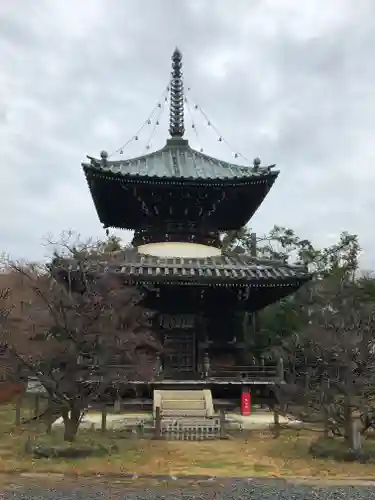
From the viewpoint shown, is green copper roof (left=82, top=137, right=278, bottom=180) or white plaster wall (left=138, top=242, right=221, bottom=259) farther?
white plaster wall (left=138, top=242, right=221, bottom=259)

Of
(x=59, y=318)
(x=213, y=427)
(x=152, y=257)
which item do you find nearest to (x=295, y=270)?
(x=152, y=257)

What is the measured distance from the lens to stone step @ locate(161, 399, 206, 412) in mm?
16812

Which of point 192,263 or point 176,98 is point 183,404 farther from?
point 176,98

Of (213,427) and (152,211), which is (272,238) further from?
(213,427)

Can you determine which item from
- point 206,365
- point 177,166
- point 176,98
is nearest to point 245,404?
point 206,365

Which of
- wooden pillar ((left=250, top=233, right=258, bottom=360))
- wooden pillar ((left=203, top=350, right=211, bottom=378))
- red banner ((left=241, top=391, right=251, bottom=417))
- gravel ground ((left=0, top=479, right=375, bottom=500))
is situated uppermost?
wooden pillar ((left=250, top=233, right=258, bottom=360))

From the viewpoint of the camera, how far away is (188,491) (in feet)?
Result: 27.9

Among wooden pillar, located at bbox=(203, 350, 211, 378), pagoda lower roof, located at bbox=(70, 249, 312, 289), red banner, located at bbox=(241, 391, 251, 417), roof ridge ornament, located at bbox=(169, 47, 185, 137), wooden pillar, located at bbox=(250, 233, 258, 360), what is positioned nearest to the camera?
pagoda lower roof, located at bbox=(70, 249, 312, 289)

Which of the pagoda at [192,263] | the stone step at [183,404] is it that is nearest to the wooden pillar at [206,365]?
the pagoda at [192,263]

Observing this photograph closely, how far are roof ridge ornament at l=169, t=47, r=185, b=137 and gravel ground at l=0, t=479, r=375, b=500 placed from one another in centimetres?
1701

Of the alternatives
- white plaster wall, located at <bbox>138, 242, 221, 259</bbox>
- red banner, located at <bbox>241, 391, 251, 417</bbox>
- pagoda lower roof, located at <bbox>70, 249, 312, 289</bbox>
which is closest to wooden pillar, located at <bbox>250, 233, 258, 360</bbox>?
white plaster wall, located at <bbox>138, 242, 221, 259</bbox>

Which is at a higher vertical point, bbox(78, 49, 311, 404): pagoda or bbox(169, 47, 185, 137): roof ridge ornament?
bbox(169, 47, 185, 137): roof ridge ornament

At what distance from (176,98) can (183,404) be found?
1255 centimetres

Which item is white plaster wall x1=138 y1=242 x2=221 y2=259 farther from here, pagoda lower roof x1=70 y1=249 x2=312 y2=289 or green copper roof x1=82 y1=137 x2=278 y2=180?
green copper roof x1=82 y1=137 x2=278 y2=180
